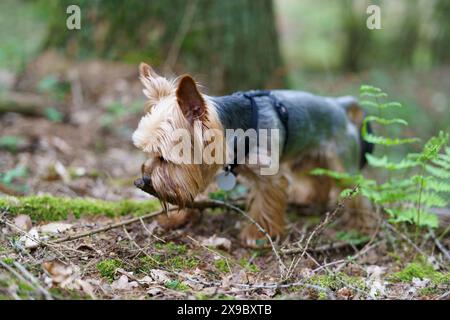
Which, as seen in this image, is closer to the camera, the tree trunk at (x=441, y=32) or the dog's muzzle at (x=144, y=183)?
the dog's muzzle at (x=144, y=183)

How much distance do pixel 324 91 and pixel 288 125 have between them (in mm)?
6372

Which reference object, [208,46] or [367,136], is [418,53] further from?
[367,136]

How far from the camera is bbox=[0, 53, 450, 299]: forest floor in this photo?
348cm

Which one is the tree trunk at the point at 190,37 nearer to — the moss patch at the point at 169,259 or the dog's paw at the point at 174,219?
the dog's paw at the point at 174,219

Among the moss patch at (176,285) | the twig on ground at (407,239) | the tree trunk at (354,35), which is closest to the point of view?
the moss patch at (176,285)

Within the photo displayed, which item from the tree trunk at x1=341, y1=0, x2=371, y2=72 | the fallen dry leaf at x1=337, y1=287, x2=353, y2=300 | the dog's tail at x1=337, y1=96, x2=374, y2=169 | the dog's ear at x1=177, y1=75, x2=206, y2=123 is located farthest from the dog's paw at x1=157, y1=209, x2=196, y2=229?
the tree trunk at x1=341, y1=0, x2=371, y2=72

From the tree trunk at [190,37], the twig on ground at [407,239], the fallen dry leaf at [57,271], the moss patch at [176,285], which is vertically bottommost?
the twig on ground at [407,239]

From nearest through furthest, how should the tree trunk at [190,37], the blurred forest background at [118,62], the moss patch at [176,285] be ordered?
the moss patch at [176,285] → the blurred forest background at [118,62] → the tree trunk at [190,37]

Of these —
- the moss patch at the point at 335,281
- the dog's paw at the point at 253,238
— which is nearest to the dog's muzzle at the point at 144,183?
the dog's paw at the point at 253,238

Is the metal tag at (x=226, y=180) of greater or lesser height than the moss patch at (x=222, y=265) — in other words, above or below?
above

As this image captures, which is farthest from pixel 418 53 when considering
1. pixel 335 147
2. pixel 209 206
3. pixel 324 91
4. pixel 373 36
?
pixel 209 206

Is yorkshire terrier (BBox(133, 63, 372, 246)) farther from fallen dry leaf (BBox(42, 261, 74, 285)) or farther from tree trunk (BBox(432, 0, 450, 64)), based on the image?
tree trunk (BBox(432, 0, 450, 64))

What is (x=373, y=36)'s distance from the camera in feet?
→ 46.3

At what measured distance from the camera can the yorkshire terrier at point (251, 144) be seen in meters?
4.16
